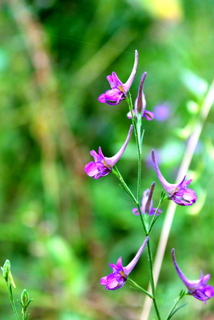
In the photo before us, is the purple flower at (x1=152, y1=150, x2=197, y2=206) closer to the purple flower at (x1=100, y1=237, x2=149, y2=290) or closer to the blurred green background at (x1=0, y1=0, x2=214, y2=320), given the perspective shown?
the purple flower at (x1=100, y1=237, x2=149, y2=290)

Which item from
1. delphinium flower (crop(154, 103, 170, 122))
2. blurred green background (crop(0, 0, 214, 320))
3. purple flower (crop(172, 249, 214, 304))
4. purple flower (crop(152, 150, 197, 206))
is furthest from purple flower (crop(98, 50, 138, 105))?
delphinium flower (crop(154, 103, 170, 122))

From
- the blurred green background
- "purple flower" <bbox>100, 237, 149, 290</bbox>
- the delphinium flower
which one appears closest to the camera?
"purple flower" <bbox>100, 237, 149, 290</bbox>

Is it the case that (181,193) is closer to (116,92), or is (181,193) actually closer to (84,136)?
(116,92)

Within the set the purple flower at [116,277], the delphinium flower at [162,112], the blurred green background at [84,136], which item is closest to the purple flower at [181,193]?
the purple flower at [116,277]

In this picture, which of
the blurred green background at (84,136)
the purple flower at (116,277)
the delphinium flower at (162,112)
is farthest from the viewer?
the delphinium flower at (162,112)

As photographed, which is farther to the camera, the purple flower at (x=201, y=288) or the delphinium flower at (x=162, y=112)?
the delphinium flower at (x=162, y=112)

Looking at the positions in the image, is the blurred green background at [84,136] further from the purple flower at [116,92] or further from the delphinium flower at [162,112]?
the purple flower at [116,92]

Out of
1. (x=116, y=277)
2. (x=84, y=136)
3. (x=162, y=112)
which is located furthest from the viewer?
(x=84, y=136)

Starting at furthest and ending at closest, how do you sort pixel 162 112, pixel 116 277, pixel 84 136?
pixel 84 136, pixel 162 112, pixel 116 277

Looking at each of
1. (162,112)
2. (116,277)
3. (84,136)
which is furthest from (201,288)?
(84,136)
